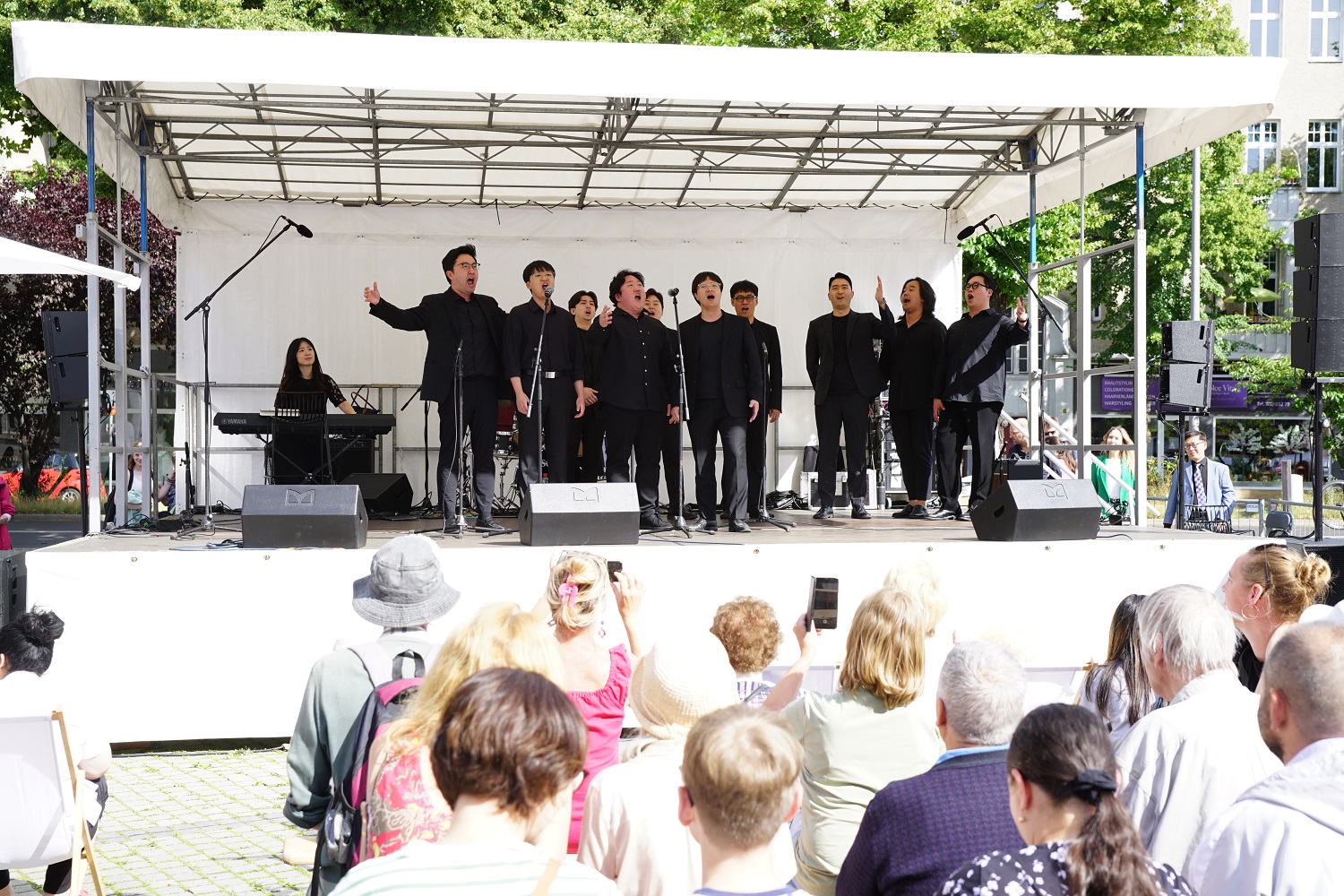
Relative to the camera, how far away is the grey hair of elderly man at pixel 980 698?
6.84ft

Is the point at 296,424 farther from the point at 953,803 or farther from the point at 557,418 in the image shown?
the point at 953,803

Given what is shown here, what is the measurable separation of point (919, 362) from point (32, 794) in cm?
642

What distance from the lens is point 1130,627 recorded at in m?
2.77

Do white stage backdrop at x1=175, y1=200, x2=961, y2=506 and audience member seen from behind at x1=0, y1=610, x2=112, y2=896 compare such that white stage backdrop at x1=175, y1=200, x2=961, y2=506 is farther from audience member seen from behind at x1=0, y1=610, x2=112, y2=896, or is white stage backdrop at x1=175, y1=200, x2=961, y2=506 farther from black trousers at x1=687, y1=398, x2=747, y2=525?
audience member seen from behind at x1=0, y1=610, x2=112, y2=896

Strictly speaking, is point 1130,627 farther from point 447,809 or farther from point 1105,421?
point 1105,421

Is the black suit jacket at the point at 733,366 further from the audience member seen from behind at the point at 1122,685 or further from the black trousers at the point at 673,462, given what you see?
the audience member seen from behind at the point at 1122,685

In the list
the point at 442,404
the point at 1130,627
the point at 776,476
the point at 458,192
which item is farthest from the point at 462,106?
the point at 1130,627

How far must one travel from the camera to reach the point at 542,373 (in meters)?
7.38

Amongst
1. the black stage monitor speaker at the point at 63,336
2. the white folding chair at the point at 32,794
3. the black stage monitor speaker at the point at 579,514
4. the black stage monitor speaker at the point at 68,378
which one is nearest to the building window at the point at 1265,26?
the black stage monitor speaker at the point at 579,514

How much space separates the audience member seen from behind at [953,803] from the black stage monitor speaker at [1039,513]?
13.7ft

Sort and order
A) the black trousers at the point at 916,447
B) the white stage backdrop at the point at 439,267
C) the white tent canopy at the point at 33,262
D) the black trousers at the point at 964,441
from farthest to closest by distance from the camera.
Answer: the white stage backdrop at the point at 439,267 < the black trousers at the point at 916,447 < the black trousers at the point at 964,441 < the white tent canopy at the point at 33,262

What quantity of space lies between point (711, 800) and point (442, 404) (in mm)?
5722

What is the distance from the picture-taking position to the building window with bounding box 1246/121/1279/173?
26.4 metres

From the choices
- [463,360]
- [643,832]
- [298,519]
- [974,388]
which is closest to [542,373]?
[463,360]
